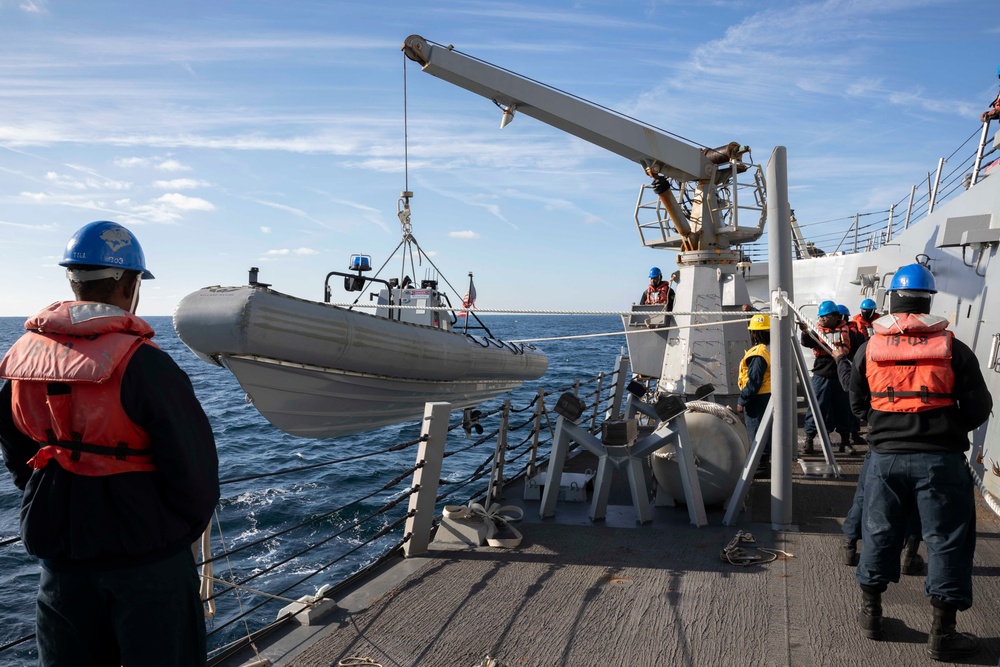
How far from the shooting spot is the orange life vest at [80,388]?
6.59 ft

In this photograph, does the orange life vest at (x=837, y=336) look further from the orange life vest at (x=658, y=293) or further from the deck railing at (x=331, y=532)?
the orange life vest at (x=658, y=293)

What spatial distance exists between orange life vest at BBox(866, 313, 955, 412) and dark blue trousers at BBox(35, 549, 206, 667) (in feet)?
10.1

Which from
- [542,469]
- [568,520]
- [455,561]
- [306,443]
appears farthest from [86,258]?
[306,443]

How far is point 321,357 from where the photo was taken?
630 cm

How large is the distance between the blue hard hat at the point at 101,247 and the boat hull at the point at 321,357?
11.5 feet

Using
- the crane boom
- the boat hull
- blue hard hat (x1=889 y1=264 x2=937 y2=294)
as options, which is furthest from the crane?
blue hard hat (x1=889 y1=264 x2=937 y2=294)

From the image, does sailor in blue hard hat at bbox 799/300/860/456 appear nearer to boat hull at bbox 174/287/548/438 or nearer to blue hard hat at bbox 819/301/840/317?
blue hard hat at bbox 819/301/840/317

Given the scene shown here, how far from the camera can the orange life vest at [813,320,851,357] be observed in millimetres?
4137

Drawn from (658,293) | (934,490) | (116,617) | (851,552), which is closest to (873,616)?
(934,490)

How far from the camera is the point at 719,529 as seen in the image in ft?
17.4

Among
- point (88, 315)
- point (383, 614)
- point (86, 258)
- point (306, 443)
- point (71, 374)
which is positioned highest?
point (86, 258)

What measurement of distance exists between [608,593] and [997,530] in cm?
300

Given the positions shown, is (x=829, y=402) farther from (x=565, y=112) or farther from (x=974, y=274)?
(x=565, y=112)

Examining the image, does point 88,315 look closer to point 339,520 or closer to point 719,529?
point 719,529
